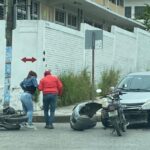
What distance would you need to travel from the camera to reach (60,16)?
128ft

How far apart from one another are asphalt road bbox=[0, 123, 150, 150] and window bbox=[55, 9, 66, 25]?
20.9m

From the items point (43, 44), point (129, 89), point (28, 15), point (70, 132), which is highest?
point (28, 15)

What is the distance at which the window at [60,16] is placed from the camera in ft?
125

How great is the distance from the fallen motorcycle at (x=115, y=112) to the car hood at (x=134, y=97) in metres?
0.50

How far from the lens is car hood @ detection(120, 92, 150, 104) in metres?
17.1

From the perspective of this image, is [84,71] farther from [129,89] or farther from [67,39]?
[129,89]

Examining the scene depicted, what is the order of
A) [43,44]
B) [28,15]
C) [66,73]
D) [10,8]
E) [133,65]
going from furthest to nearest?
1. [133,65]
2. [28,15]
3. [66,73]
4. [43,44]
5. [10,8]

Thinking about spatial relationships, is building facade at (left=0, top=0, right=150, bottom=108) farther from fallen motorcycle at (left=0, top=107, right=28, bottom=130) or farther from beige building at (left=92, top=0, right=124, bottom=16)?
fallen motorcycle at (left=0, top=107, right=28, bottom=130)

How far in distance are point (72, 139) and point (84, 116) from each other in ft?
8.07

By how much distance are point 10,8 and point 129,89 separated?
4.87m

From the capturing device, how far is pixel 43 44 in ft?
74.2

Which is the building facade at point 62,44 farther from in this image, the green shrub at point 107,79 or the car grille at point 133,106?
the car grille at point 133,106

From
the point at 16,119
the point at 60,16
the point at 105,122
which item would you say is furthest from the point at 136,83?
the point at 60,16

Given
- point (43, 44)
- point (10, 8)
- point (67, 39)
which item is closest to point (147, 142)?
point (10, 8)
